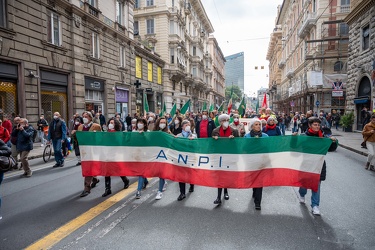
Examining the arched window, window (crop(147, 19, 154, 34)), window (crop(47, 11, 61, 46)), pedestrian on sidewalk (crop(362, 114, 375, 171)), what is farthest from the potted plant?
window (crop(147, 19, 154, 34))

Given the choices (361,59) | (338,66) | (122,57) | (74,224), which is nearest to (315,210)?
(74,224)

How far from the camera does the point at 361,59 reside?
59.3 feet

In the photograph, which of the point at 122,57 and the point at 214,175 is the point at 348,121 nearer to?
the point at 214,175

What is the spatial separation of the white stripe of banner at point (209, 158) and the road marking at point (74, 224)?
0.85m

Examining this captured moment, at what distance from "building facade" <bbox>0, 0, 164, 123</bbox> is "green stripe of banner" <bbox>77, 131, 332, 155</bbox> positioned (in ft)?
18.7

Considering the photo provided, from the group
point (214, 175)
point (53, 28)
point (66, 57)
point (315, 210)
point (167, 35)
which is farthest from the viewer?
point (167, 35)

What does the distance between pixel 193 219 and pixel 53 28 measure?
15318mm

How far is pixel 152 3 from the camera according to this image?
3331 cm

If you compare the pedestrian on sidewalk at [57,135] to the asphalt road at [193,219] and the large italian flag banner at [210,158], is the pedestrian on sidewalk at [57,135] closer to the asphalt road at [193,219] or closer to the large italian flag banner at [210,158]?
the asphalt road at [193,219]

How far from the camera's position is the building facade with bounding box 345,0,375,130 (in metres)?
16.5

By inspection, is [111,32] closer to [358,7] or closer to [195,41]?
[358,7]

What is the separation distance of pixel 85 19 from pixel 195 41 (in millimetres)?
30319

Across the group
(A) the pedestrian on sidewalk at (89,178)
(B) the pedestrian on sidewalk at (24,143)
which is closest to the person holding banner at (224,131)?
(A) the pedestrian on sidewalk at (89,178)

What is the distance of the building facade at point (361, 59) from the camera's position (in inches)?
651
